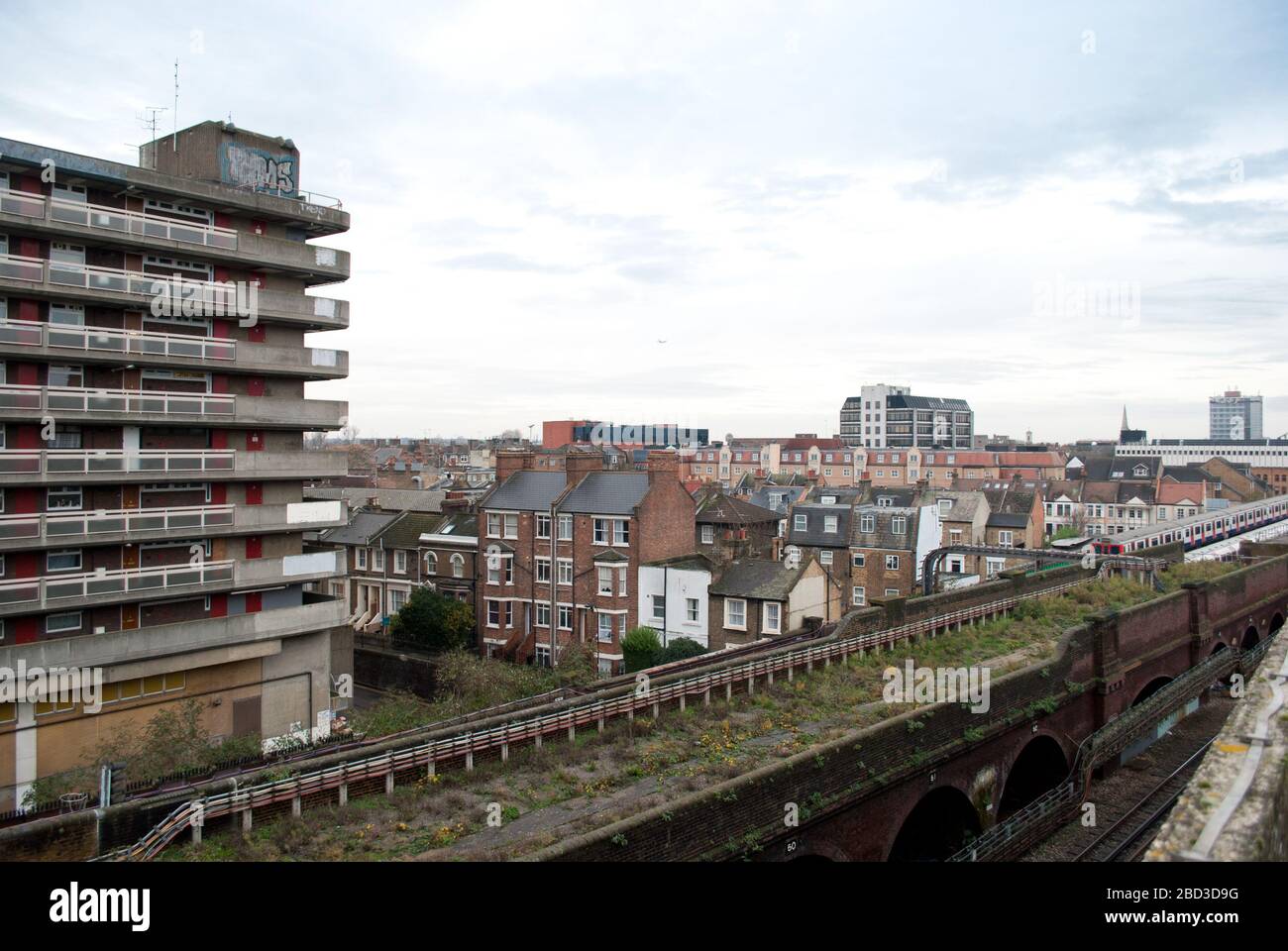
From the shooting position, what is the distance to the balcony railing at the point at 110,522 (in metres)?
24.1

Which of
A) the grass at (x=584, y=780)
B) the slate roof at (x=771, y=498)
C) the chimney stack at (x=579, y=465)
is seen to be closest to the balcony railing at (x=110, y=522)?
the grass at (x=584, y=780)

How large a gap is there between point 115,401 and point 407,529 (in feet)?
87.6

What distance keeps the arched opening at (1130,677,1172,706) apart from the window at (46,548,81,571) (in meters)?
34.4

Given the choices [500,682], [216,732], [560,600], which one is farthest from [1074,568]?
[216,732]

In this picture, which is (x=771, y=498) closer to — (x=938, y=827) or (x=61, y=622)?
(x=938, y=827)

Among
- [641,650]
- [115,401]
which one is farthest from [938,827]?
[115,401]

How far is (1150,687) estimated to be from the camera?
110 feet

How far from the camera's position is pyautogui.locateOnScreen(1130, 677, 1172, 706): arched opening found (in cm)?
3222

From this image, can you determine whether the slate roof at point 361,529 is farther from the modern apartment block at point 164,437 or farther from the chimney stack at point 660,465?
the modern apartment block at point 164,437

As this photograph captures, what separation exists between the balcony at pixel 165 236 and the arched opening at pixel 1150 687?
105 ft
